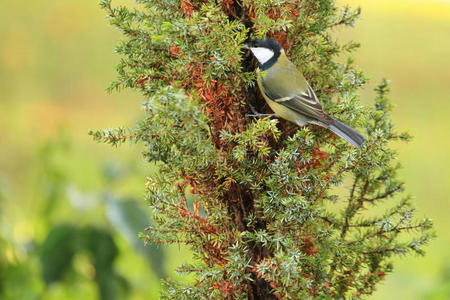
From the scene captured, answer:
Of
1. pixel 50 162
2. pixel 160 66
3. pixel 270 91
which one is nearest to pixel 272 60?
pixel 270 91

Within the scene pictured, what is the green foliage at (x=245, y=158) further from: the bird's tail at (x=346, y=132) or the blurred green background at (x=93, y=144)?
the blurred green background at (x=93, y=144)

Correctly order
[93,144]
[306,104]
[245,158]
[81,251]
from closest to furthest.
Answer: [245,158], [306,104], [81,251], [93,144]

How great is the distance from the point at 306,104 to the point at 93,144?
5546 millimetres

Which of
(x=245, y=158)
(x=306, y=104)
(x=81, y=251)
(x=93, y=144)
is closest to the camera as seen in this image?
(x=245, y=158)

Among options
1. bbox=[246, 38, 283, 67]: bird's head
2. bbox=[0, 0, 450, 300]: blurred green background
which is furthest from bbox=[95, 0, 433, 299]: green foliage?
bbox=[0, 0, 450, 300]: blurred green background

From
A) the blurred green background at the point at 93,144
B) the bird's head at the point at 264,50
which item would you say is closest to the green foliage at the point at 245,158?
the bird's head at the point at 264,50

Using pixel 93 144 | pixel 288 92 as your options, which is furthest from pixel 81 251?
pixel 93 144

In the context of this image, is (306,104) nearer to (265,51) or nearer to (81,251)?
(265,51)

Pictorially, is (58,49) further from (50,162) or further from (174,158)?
(174,158)

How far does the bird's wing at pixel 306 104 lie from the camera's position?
4.72ft

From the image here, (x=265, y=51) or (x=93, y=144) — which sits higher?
(x=93, y=144)

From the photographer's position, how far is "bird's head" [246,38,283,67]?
4.43ft

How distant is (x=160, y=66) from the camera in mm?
1415

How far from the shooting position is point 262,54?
136 cm
